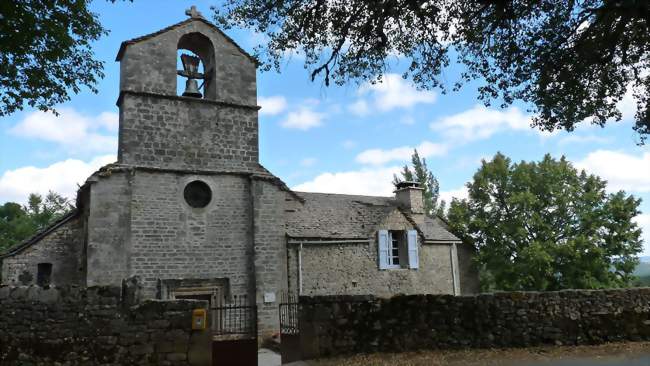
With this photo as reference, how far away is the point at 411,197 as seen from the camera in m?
22.3

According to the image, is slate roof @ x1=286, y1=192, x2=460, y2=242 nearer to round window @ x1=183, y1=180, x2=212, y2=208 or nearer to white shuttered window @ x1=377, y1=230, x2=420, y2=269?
white shuttered window @ x1=377, y1=230, x2=420, y2=269

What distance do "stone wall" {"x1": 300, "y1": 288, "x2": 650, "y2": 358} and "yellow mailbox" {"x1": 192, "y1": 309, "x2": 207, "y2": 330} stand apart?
2.12 meters

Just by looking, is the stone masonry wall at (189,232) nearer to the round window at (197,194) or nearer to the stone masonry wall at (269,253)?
the round window at (197,194)

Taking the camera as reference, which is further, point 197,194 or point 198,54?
point 198,54

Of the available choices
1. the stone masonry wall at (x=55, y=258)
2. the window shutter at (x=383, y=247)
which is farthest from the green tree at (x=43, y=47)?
the window shutter at (x=383, y=247)

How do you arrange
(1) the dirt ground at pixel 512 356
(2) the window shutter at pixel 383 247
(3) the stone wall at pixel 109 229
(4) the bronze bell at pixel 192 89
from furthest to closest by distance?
1. (2) the window shutter at pixel 383 247
2. (4) the bronze bell at pixel 192 89
3. (3) the stone wall at pixel 109 229
4. (1) the dirt ground at pixel 512 356

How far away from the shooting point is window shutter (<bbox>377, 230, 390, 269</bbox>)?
1899cm

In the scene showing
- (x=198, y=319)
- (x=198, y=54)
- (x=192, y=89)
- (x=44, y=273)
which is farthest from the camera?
(x=198, y=54)

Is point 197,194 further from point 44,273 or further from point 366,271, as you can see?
point 366,271

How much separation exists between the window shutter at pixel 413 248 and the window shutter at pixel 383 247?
38.6 inches

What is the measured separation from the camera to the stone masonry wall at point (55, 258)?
13.6 metres

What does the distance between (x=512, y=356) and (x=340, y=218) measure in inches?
425

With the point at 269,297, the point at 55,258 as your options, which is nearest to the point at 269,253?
the point at 269,297

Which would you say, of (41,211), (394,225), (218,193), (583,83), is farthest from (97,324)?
(41,211)
